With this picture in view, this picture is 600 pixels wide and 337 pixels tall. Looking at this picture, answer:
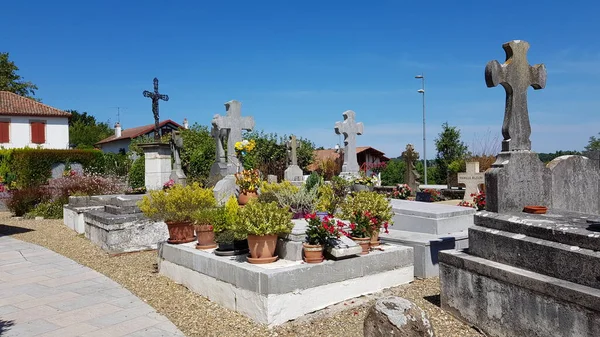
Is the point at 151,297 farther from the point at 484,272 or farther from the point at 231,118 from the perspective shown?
the point at 231,118

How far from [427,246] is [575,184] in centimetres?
209

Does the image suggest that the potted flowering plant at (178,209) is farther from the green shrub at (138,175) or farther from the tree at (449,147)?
the tree at (449,147)

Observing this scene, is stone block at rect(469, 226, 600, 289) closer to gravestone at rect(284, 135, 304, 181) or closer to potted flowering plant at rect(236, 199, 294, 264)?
potted flowering plant at rect(236, 199, 294, 264)

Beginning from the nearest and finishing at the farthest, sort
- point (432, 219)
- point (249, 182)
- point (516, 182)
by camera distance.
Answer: point (516, 182) < point (432, 219) < point (249, 182)

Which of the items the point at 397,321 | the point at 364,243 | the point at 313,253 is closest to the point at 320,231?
the point at 313,253

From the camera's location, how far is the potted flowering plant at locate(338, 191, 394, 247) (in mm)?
5820

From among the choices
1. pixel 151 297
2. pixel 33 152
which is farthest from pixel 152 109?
pixel 151 297

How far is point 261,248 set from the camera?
5262 mm

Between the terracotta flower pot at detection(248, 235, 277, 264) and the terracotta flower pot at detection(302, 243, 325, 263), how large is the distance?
0.43m

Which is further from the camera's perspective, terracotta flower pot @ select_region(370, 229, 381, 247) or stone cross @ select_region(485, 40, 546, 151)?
terracotta flower pot @ select_region(370, 229, 381, 247)

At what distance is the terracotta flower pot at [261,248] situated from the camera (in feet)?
17.2

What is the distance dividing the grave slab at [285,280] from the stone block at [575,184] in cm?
202

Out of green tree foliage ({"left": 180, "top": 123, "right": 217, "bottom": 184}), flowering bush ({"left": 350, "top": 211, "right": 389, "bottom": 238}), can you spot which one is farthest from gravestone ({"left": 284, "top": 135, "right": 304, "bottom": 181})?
flowering bush ({"left": 350, "top": 211, "right": 389, "bottom": 238})

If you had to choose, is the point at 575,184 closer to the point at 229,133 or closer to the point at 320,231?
the point at 320,231
